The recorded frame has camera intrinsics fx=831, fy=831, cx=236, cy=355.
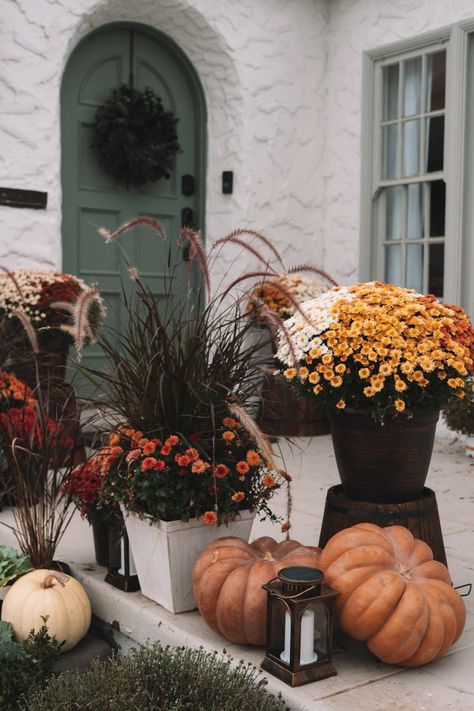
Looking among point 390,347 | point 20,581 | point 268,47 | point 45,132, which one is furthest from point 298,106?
point 20,581

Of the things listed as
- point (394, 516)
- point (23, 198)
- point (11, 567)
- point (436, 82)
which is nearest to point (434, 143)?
point (436, 82)

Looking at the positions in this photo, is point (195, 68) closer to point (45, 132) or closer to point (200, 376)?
point (45, 132)

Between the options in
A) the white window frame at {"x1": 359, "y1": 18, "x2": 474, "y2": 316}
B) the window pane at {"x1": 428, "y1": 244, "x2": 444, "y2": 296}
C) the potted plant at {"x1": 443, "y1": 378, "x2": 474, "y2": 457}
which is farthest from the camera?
the window pane at {"x1": 428, "y1": 244, "x2": 444, "y2": 296}

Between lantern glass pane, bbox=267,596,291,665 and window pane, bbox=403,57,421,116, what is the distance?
3.87 meters

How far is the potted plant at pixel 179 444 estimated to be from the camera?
7.57 ft

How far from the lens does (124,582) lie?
2.55 metres

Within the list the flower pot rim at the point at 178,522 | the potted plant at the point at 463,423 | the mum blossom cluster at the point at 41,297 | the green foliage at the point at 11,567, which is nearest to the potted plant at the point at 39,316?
the mum blossom cluster at the point at 41,297

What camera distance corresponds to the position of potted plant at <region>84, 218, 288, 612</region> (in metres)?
2.31

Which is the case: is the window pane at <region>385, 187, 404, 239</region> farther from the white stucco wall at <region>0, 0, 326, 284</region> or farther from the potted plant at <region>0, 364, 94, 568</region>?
the potted plant at <region>0, 364, 94, 568</region>

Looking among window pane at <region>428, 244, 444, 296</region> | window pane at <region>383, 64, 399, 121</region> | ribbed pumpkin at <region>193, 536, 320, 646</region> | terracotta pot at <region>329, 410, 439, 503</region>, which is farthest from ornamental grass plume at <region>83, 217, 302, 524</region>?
window pane at <region>383, 64, 399, 121</region>

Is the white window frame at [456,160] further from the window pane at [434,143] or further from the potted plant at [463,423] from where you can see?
the potted plant at [463,423]

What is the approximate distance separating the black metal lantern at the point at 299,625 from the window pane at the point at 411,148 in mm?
3710

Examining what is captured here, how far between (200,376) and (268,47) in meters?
3.83

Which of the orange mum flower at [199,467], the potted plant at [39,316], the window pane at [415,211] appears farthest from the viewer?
the window pane at [415,211]
